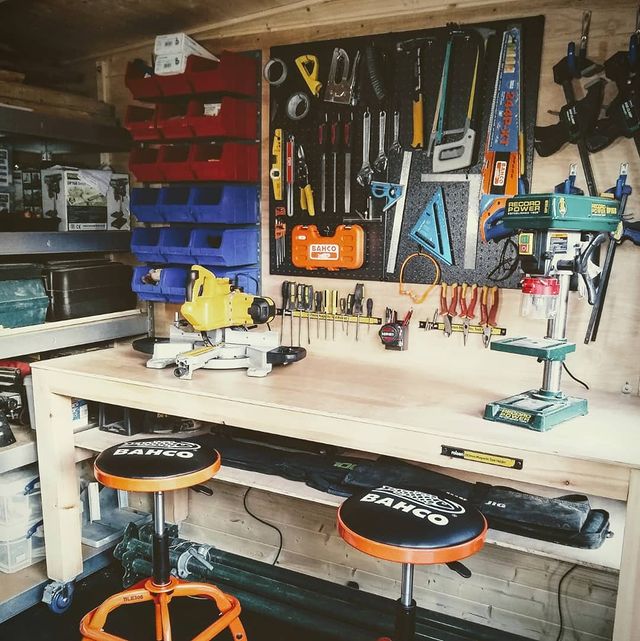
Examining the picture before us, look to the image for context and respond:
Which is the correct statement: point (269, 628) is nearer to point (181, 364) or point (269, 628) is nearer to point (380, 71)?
point (181, 364)

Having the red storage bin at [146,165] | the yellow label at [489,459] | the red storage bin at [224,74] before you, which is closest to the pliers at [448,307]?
the yellow label at [489,459]

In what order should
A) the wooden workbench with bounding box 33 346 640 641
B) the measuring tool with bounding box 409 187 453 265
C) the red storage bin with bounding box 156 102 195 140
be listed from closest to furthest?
1. the wooden workbench with bounding box 33 346 640 641
2. the measuring tool with bounding box 409 187 453 265
3. the red storage bin with bounding box 156 102 195 140

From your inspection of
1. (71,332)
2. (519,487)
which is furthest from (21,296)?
(519,487)

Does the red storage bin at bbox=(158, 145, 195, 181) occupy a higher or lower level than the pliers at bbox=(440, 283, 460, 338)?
higher

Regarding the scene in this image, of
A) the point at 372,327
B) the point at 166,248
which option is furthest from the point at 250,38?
the point at 372,327

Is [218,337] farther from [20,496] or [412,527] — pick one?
[412,527]

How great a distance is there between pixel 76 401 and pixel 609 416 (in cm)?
185

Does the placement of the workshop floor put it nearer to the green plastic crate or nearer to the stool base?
the stool base

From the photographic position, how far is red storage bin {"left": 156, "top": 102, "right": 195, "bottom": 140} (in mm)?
Result: 2357

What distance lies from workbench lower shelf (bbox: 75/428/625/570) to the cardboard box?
0.86 meters

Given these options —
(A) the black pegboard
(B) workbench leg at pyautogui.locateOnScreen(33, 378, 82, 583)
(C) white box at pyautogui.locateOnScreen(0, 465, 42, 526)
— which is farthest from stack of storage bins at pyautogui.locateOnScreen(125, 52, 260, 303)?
(C) white box at pyautogui.locateOnScreen(0, 465, 42, 526)

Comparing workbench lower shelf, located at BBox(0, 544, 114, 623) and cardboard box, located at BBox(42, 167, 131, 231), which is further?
cardboard box, located at BBox(42, 167, 131, 231)

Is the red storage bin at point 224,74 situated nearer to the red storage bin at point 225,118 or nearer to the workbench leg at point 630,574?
the red storage bin at point 225,118

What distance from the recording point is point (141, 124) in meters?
2.44
